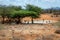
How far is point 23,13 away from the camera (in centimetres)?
6109

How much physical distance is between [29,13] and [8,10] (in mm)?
6198

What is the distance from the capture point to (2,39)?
25.1 meters

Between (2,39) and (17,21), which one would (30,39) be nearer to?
(2,39)

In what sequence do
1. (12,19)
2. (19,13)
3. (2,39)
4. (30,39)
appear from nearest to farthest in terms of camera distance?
1. (2,39)
2. (30,39)
3. (19,13)
4. (12,19)

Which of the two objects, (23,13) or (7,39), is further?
(23,13)

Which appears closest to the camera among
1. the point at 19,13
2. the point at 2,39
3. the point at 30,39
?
the point at 2,39

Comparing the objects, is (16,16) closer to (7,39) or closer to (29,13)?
(29,13)

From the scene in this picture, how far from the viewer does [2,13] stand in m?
61.3

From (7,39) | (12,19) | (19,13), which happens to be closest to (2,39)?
(7,39)

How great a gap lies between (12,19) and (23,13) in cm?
690

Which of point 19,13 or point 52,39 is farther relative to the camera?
point 19,13

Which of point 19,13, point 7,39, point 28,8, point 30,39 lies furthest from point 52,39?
point 28,8

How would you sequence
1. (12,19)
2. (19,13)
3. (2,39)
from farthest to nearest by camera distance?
(12,19)
(19,13)
(2,39)

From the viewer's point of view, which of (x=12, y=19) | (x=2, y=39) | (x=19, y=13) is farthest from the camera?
(x=12, y=19)
